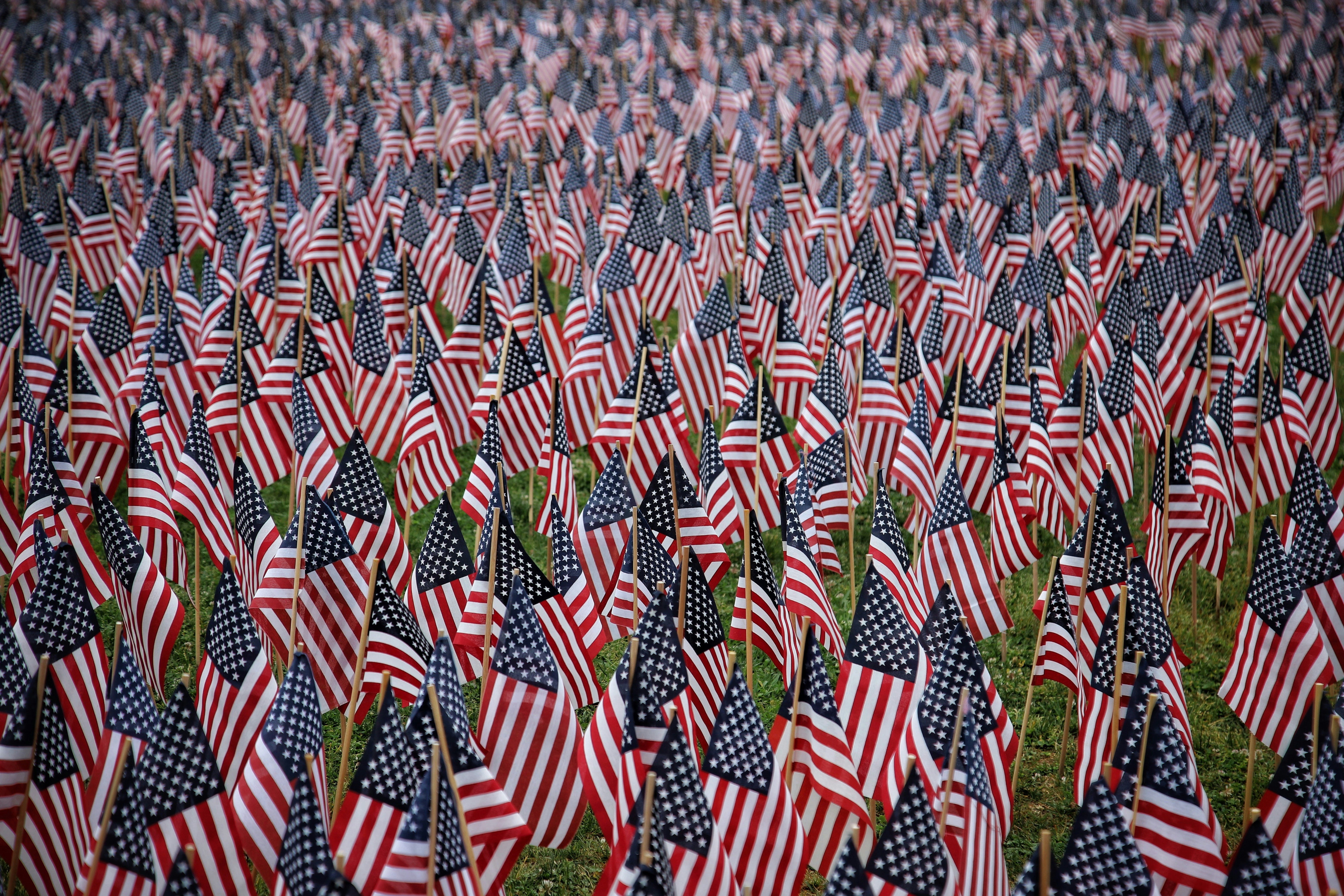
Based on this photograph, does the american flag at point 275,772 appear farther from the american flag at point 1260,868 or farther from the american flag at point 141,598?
the american flag at point 1260,868

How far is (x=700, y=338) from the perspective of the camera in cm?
1324

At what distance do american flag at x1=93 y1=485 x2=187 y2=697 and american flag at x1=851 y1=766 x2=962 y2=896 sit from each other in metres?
5.09

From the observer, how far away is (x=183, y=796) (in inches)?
242

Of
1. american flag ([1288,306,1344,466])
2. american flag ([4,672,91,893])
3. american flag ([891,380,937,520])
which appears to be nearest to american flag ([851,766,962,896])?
american flag ([4,672,91,893])

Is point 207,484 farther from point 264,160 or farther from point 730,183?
point 264,160

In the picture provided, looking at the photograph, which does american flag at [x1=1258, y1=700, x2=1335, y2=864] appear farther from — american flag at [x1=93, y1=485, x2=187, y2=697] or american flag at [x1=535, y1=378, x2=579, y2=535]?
american flag at [x1=93, y1=485, x2=187, y2=697]

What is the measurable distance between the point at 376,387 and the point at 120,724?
677 centimetres

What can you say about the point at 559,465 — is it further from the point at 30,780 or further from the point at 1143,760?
the point at 1143,760

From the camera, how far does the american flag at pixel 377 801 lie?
612cm

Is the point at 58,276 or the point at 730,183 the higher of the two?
the point at 730,183

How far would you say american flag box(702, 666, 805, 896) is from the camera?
6.39m

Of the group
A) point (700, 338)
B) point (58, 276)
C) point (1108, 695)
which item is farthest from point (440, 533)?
point (58, 276)

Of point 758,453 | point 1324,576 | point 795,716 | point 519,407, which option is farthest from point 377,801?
point 1324,576

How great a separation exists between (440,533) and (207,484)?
8.05 feet
